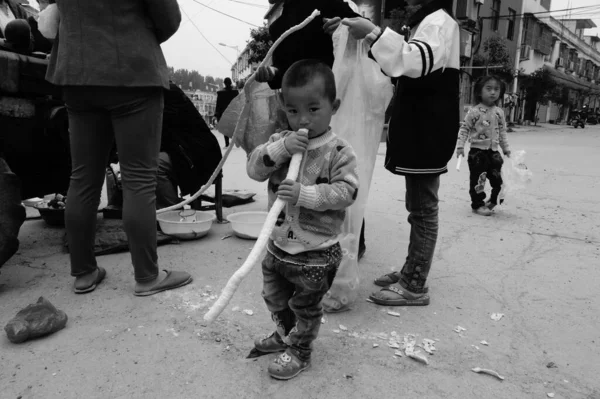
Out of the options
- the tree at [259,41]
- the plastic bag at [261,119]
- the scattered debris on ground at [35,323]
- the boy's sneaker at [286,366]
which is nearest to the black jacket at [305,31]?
the plastic bag at [261,119]

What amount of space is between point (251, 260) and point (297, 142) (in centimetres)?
46

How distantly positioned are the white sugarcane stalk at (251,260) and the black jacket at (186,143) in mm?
2309

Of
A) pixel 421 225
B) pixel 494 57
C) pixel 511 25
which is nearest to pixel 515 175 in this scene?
pixel 421 225

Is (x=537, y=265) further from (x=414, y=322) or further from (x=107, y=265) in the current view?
(x=107, y=265)

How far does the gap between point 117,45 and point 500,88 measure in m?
3.90

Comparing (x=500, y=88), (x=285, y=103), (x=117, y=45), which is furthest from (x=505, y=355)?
(x=500, y=88)

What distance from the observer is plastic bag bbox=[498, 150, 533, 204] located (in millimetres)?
4605

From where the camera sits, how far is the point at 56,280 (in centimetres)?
253

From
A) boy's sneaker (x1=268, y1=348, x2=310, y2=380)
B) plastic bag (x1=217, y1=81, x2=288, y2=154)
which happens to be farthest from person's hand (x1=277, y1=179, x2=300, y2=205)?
plastic bag (x1=217, y1=81, x2=288, y2=154)

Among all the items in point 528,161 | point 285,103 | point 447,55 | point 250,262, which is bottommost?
point 528,161

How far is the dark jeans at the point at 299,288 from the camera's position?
1.63m

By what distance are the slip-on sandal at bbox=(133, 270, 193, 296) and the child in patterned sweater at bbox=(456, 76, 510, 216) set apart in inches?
126

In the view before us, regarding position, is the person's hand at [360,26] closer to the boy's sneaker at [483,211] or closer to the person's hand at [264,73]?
the person's hand at [264,73]

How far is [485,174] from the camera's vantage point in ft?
15.0
